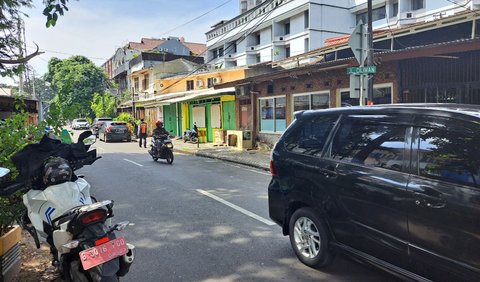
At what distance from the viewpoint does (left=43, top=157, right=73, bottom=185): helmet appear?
3.43 m

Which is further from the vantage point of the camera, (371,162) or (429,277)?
(371,162)

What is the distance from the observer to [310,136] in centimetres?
438

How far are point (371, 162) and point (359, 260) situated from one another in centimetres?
95

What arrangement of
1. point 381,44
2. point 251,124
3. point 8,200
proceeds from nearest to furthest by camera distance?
point 8,200
point 381,44
point 251,124

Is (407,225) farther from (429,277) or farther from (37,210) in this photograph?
(37,210)

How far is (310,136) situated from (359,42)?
5.60 metres

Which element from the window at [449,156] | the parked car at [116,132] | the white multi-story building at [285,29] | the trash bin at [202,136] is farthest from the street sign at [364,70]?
the parked car at [116,132]

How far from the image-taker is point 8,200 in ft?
13.6

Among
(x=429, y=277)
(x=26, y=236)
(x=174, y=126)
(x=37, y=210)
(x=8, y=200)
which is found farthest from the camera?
(x=174, y=126)

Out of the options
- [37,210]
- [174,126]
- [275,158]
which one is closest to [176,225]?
[275,158]

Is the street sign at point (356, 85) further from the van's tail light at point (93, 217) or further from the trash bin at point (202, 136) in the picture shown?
the trash bin at point (202, 136)

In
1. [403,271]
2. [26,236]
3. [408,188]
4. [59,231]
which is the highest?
[408,188]

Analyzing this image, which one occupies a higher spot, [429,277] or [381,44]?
[381,44]

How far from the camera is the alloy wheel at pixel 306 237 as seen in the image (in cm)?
414
